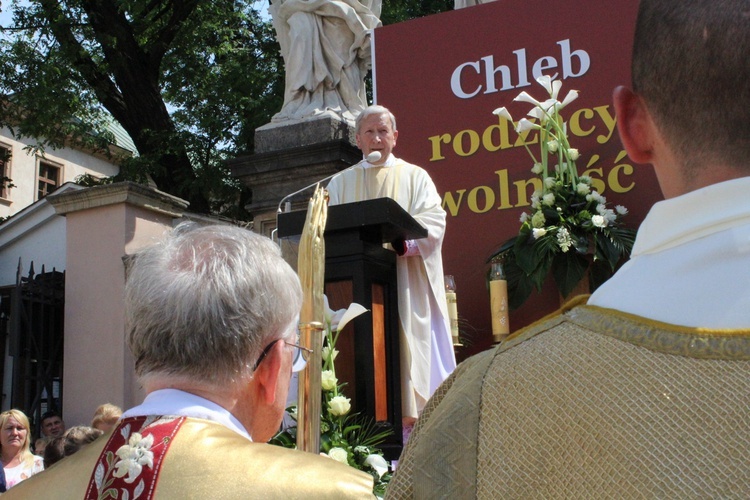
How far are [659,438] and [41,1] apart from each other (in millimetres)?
15856

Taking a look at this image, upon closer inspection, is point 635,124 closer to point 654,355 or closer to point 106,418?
point 654,355

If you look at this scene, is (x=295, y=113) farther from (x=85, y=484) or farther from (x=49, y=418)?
(x=85, y=484)

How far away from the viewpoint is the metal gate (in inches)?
343

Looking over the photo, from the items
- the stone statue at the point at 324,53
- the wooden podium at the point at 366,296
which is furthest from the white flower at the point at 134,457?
the stone statue at the point at 324,53

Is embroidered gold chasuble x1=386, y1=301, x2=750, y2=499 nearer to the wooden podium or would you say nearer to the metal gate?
the wooden podium

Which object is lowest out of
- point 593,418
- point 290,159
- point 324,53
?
point 593,418

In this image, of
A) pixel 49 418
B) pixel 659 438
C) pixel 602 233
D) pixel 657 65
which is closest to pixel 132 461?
pixel 659 438

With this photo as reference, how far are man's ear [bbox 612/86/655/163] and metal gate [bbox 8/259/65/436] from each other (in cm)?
817

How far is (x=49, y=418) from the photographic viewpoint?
24.9 ft

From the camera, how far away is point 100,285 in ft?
27.1

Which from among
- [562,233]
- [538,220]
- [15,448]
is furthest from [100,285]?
[562,233]

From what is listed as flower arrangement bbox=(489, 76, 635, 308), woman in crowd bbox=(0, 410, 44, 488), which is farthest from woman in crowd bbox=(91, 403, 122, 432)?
flower arrangement bbox=(489, 76, 635, 308)

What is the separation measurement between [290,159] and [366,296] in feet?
11.2

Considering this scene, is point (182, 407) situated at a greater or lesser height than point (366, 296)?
lesser
